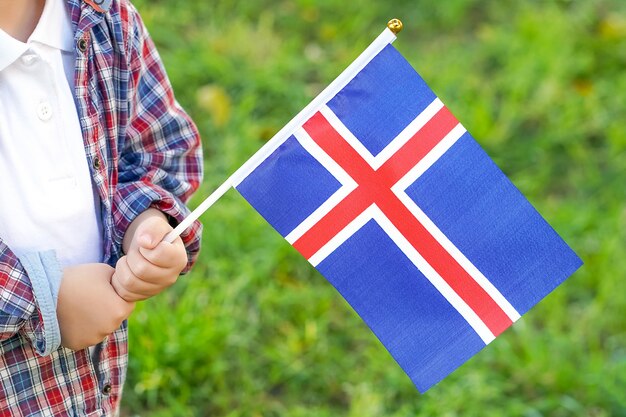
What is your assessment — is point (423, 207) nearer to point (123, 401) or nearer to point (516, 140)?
point (123, 401)

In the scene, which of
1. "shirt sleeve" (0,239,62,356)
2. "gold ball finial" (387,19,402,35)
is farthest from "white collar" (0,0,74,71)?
"gold ball finial" (387,19,402,35)

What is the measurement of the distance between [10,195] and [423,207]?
2.06 ft

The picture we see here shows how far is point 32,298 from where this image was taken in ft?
4.64

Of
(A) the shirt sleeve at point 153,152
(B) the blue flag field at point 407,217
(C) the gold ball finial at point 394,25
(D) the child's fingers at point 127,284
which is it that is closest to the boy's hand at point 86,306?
(D) the child's fingers at point 127,284

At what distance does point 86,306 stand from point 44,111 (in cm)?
29

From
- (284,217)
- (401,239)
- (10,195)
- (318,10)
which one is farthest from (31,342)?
(318,10)

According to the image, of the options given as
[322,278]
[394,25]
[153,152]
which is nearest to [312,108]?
[394,25]

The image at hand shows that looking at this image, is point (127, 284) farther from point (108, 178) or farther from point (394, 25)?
point (394, 25)

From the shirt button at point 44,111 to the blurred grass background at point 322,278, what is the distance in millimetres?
1107

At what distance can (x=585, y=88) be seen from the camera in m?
3.69

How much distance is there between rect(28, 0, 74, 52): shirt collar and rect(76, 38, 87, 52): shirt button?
0.08 ft

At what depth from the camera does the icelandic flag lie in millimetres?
1576

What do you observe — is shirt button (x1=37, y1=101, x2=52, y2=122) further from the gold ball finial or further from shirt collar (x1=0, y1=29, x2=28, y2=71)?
the gold ball finial

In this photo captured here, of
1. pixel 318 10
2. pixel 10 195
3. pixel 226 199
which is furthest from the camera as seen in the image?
pixel 318 10
